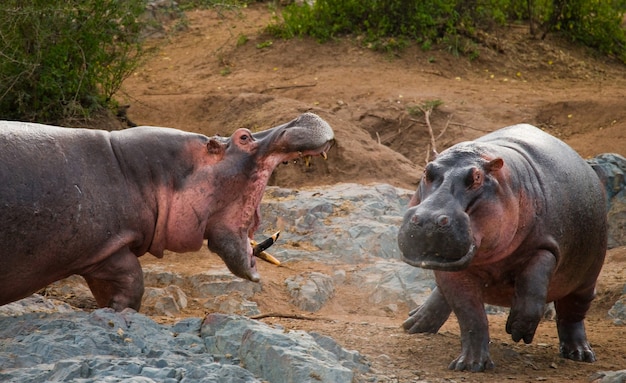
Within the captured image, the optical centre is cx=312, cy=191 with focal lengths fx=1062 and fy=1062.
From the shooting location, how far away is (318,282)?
7371 mm

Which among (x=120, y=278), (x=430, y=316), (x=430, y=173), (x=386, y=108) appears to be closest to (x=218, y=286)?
(x=430, y=316)

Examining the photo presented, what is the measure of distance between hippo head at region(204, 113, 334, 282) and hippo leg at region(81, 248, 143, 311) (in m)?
0.49

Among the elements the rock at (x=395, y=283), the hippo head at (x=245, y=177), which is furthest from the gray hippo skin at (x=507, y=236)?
the rock at (x=395, y=283)

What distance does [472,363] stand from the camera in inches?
202

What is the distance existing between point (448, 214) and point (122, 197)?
1605mm

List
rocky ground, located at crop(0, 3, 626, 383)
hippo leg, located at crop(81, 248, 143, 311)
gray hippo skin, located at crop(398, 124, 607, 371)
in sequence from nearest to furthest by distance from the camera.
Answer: gray hippo skin, located at crop(398, 124, 607, 371)
hippo leg, located at crop(81, 248, 143, 311)
rocky ground, located at crop(0, 3, 626, 383)

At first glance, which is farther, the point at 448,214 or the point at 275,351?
the point at 448,214

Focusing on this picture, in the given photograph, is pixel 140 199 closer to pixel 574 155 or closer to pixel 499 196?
pixel 499 196

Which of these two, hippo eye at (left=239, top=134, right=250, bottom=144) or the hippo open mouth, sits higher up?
hippo eye at (left=239, top=134, right=250, bottom=144)

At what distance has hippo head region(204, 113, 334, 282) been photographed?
5438mm

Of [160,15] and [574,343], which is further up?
[574,343]

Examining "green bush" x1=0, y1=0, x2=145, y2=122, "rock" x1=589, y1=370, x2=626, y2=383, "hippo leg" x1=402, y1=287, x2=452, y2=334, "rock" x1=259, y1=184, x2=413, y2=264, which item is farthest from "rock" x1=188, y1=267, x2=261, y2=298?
"green bush" x1=0, y1=0, x2=145, y2=122

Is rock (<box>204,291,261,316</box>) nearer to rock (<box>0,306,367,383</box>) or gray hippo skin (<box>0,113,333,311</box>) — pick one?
gray hippo skin (<box>0,113,333,311</box>)

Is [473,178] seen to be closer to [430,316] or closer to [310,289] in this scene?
[430,316]
